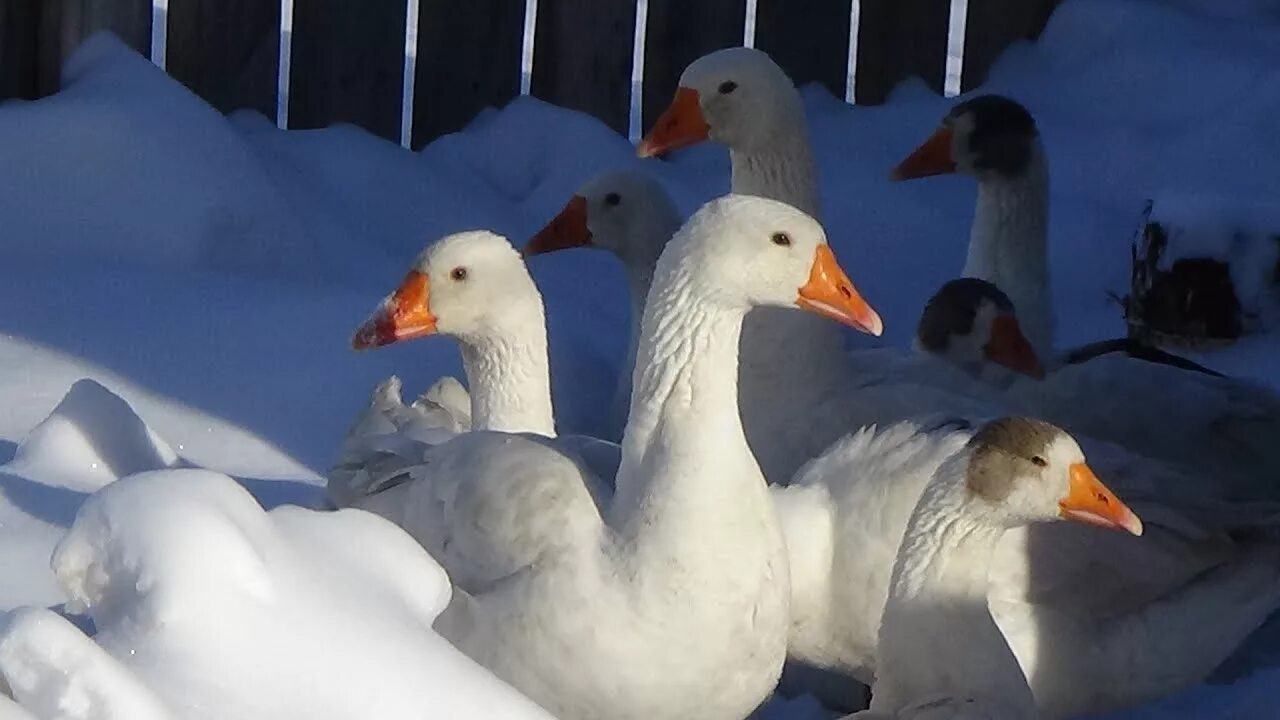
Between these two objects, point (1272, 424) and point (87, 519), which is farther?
point (1272, 424)

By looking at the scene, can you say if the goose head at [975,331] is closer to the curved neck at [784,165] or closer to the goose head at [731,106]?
the curved neck at [784,165]

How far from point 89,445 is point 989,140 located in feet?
10.2

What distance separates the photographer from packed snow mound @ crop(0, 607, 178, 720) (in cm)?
295

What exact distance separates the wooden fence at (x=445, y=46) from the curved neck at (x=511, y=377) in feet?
9.25

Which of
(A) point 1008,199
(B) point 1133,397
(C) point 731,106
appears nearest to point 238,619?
(B) point 1133,397

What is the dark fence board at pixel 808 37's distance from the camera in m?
8.65

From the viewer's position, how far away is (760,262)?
4301 millimetres

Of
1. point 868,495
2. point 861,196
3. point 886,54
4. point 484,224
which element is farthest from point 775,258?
point 886,54

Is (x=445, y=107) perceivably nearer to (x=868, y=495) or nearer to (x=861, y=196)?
(x=861, y=196)

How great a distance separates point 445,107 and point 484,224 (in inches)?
36.5

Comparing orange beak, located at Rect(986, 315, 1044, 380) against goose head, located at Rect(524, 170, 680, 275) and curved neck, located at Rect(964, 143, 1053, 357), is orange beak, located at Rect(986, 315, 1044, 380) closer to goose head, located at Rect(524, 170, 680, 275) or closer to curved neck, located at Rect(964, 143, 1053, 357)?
curved neck, located at Rect(964, 143, 1053, 357)

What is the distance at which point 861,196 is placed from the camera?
8.06m

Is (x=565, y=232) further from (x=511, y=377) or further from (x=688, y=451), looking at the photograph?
(x=688, y=451)

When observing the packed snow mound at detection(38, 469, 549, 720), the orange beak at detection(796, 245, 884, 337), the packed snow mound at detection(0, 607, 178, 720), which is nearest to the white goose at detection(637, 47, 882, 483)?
the orange beak at detection(796, 245, 884, 337)
